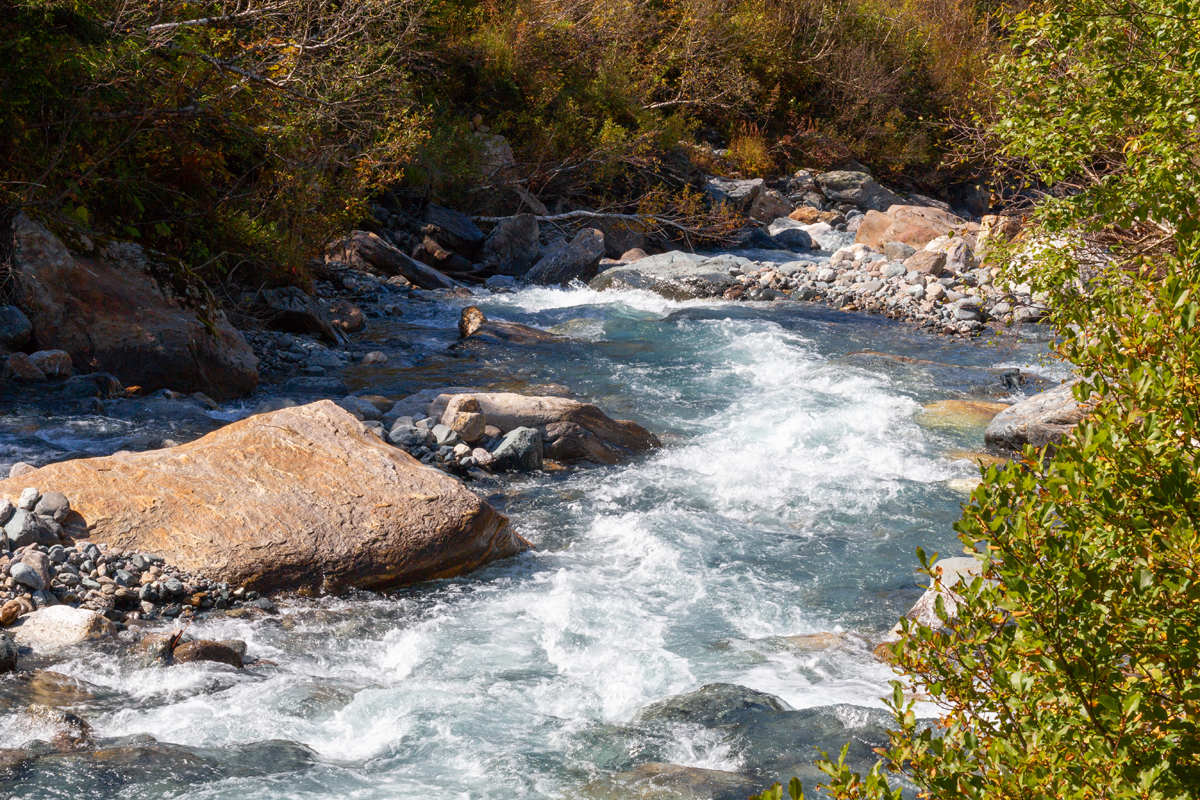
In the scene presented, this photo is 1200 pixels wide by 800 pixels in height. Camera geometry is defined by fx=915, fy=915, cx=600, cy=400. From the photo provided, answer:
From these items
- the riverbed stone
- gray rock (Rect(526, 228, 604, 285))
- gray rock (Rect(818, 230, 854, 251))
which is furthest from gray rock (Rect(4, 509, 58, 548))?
gray rock (Rect(818, 230, 854, 251))

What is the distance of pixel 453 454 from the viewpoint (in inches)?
290

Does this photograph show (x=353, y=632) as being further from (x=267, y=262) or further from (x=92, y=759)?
(x=267, y=262)

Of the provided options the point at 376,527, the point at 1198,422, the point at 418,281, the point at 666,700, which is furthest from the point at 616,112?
the point at 1198,422

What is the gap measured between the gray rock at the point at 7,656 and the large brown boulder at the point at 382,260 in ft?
34.7

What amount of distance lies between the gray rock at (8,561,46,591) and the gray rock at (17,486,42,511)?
0.46m

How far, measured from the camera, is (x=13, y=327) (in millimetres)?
7715

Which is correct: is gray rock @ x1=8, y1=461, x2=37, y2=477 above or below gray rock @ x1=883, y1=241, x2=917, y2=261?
above

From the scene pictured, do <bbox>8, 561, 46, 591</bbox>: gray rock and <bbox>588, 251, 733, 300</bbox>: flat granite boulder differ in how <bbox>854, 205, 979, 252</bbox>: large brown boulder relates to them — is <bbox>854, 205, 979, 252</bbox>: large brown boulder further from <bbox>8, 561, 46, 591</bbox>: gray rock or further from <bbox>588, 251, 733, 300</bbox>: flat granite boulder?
<bbox>8, 561, 46, 591</bbox>: gray rock

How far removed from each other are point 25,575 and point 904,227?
1625 cm

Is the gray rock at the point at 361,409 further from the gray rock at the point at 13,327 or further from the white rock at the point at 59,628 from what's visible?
the white rock at the point at 59,628

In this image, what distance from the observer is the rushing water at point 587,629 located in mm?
3518

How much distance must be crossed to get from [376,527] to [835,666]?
8.62 ft

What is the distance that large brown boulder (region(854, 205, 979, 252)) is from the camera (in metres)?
17.3

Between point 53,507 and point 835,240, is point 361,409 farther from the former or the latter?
point 835,240
